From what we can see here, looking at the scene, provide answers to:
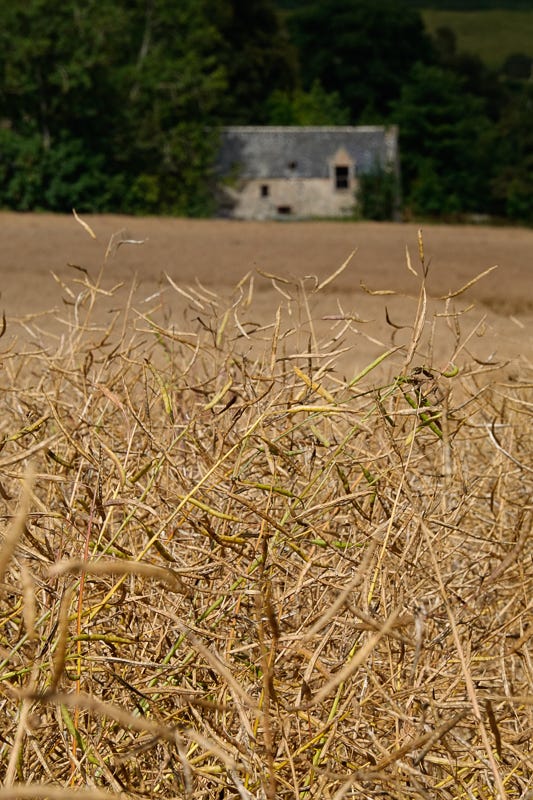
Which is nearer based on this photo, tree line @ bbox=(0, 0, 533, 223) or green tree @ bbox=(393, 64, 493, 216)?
tree line @ bbox=(0, 0, 533, 223)

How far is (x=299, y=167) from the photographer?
3094 centimetres

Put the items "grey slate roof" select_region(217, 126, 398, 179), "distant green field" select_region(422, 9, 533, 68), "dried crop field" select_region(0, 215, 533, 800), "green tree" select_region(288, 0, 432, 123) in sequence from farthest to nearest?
"distant green field" select_region(422, 9, 533, 68) < "green tree" select_region(288, 0, 432, 123) < "grey slate roof" select_region(217, 126, 398, 179) < "dried crop field" select_region(0, 215, 533, 800)

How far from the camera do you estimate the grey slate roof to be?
30.5 metres

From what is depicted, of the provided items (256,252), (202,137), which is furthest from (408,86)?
(256,252)

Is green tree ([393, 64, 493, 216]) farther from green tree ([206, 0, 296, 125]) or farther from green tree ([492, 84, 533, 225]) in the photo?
green tree ([206, 0, 296, 125])

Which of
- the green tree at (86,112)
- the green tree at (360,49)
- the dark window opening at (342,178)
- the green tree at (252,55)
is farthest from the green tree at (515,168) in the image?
the green tree at (86,112)

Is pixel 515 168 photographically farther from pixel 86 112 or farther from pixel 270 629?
pixel 270 629

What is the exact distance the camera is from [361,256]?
42.6ft

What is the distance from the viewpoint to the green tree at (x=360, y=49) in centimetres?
4203

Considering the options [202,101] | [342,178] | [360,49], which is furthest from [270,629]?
[360,49]

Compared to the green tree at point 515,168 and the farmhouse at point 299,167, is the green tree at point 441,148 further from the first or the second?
the farmhouse at point 299,167

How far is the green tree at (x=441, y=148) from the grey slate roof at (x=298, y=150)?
3.85 metres

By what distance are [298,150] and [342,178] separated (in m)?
1.57

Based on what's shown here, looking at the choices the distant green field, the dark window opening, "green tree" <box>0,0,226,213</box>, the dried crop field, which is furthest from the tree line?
the distant green field
